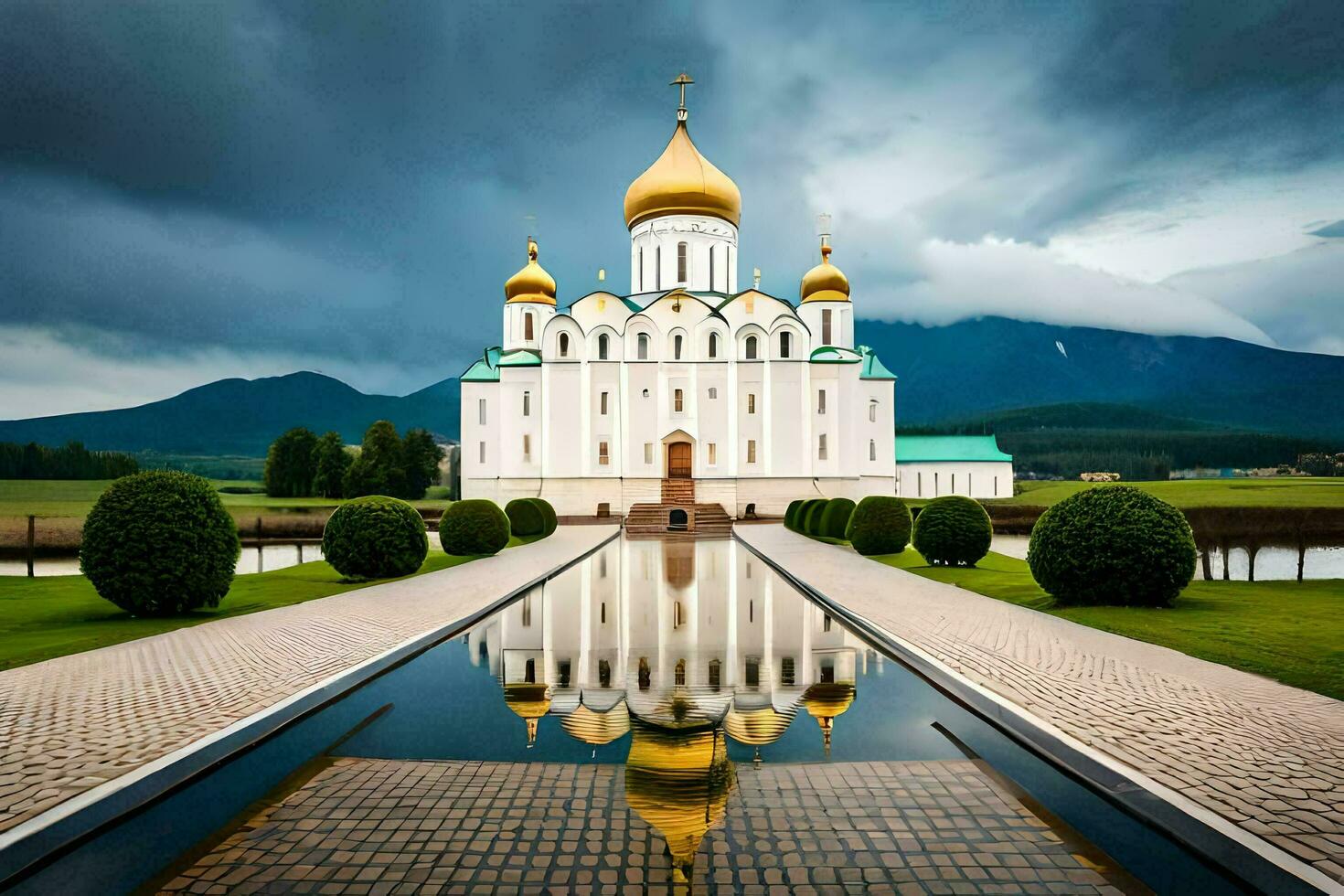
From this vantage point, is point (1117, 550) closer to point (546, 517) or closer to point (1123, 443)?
point (546, 517)

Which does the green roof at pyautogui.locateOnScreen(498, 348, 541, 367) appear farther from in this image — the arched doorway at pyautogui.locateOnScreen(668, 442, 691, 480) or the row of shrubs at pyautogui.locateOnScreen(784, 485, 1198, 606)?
the row of shrubs at pyautogui.locateOnScreen(784, 485, 1198, 606)

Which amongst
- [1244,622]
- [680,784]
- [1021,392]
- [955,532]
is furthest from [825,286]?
[1021,392]

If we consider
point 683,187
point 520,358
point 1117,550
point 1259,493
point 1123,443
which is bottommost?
point 1117,550

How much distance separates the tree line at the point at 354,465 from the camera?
Result: 4597 cm

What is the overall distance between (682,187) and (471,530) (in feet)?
71.4

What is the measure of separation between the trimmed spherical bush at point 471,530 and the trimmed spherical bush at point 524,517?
4233mm

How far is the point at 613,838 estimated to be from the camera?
334cm

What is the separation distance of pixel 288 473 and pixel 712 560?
143 feet

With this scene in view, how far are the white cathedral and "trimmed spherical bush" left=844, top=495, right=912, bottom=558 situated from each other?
14044 mm

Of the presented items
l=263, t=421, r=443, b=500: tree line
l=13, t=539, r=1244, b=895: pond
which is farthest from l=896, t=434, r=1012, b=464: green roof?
l=13, t=539, r=1244, b=895: pond

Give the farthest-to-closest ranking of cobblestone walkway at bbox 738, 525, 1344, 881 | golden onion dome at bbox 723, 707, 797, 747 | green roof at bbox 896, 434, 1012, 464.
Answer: green roof at bbox 896, 434, 1012, 464 < golden onion dome at bbox 723, 707, 797, 747 < cobblestone walkway at bbox 738, 525, 1344, 881

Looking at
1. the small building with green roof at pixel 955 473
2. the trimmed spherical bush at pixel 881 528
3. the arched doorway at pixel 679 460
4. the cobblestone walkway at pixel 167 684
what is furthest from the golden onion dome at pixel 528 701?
the small building with green roof at pixel 955 473

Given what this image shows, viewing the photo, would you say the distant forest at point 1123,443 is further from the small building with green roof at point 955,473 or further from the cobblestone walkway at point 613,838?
the cobblestone walkway at point 613,838

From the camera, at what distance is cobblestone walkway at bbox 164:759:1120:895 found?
3.00m
